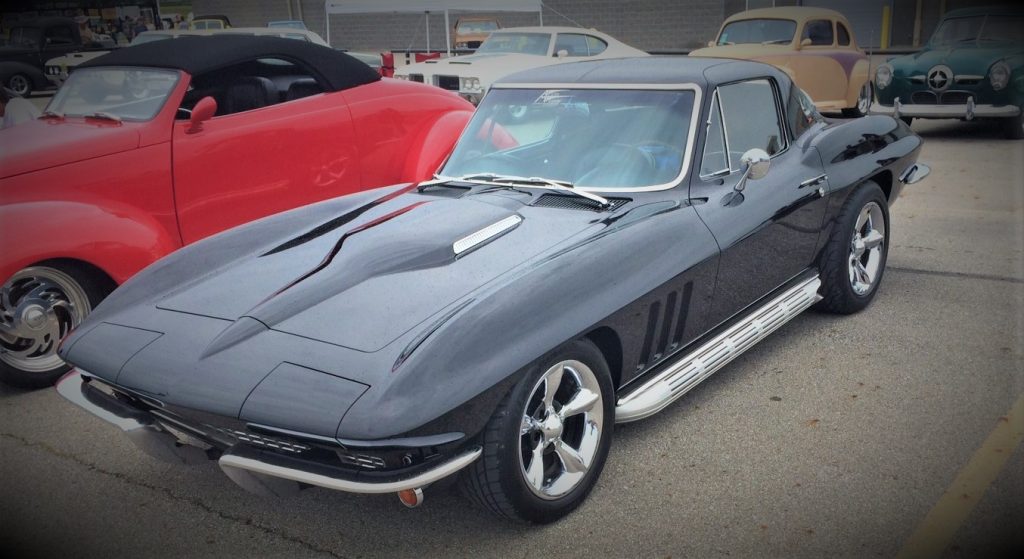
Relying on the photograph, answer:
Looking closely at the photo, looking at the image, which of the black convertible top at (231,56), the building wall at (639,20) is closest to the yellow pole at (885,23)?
the building wall at (639,20)

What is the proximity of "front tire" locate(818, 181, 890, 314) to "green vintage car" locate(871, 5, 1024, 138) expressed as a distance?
6.63 m

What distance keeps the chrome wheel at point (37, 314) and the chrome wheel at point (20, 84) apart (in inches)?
741

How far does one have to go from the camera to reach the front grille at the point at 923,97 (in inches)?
422

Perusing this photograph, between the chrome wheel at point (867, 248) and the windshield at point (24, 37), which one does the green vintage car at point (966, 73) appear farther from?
the windshield at point (24, 37)

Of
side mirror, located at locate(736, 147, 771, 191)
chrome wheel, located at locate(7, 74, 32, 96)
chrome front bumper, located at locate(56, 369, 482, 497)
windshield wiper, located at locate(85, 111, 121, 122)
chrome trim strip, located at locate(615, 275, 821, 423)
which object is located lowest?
chrome wheel, located at locate(7, 74, 32, 96)

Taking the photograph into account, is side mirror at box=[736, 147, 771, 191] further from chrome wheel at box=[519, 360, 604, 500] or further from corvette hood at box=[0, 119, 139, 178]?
corvette hood at box=[0, 119, 139, 178]

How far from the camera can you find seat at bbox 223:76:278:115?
5410mm

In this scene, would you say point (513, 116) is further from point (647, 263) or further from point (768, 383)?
point (768, 383)

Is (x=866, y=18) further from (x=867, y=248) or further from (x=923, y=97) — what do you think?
(x=867, y=248)

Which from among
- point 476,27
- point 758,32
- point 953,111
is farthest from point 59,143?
point 476,27

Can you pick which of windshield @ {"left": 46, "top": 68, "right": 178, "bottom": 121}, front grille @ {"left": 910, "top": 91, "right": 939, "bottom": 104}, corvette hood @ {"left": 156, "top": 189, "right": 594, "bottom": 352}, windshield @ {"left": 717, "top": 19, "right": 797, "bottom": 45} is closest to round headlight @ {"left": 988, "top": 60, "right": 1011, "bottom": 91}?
front grille @ {"left": 910, "top": 91, "right": 939, "bottom": 104}

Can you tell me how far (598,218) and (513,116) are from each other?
1.06m

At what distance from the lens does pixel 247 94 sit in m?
5.42

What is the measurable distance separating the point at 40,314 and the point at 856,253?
4292 mm
